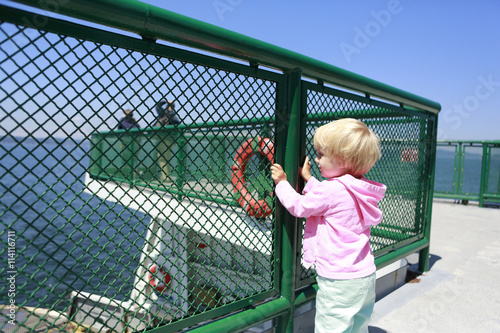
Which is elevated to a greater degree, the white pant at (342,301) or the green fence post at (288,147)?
the green fence post at (288,147)

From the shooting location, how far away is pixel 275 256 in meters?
1.85

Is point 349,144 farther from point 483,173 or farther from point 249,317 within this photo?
Result: point 483,173

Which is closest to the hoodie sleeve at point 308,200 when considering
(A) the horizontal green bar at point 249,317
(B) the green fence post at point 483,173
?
(A) the horizontal green bar at point 249,317

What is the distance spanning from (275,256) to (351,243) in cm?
44

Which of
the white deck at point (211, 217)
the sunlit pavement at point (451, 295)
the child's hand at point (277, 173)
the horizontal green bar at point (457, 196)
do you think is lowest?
the sunlit pavement at point (451, 295)

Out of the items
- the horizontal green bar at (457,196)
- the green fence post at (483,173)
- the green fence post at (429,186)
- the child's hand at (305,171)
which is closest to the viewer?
the child's hand at (305,171)

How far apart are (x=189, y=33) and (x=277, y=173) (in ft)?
2.48

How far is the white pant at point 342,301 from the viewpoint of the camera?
5.13ft

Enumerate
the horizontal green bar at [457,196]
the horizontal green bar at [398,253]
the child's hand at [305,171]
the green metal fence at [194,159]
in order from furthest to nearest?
1. the horizontal green bar at [457,196]
2. the horizontal green bar at [398,253]
3. the child's hand at [305,171]
4. the green metal fence at [194,159]

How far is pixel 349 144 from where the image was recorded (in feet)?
5.11

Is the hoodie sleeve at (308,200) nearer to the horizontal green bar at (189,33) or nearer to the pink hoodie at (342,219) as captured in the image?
the pink hoodie at (342,219)

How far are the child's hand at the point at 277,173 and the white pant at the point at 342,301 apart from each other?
0.50m

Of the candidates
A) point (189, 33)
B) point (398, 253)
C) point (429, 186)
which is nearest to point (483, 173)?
point (429, 186)

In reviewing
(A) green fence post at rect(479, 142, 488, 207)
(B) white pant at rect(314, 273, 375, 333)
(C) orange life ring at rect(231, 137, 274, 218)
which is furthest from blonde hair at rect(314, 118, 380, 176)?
(A) green fence post at rect(479, 142, 488, 207)
